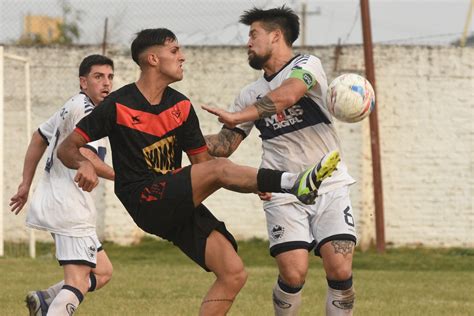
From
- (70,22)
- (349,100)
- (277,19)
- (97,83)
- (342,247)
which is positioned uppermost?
(70,22)

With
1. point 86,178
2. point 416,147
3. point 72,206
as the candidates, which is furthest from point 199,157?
point 416,147

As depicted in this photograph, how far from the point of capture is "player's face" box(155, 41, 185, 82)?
25.1ft

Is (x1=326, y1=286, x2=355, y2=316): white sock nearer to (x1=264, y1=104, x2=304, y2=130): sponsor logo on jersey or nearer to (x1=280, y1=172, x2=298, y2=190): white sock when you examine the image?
(x1=264, y1=104, x2=304, y2=130): sponsor logo on jersey

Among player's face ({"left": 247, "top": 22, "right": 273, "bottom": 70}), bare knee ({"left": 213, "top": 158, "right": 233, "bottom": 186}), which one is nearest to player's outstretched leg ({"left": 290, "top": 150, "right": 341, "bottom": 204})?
bare knee ({"left": 213, "top": 158, "right": 233, "bottom": 186})

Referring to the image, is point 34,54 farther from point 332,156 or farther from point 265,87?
point 332,156

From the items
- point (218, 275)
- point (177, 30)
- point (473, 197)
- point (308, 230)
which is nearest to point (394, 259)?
point (473, 197)

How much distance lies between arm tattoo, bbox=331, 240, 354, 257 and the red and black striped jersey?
4.94ft

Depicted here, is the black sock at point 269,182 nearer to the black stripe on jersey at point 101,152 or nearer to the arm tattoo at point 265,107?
the arm tattoo at point 265,107

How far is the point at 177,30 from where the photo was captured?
20953 mm

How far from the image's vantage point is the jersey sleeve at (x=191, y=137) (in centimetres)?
756

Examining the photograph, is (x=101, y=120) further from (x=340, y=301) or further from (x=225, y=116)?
(x=340, y=301)

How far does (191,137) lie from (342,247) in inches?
59.7

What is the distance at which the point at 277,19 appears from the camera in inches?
349

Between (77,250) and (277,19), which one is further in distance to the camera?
(277,19)
